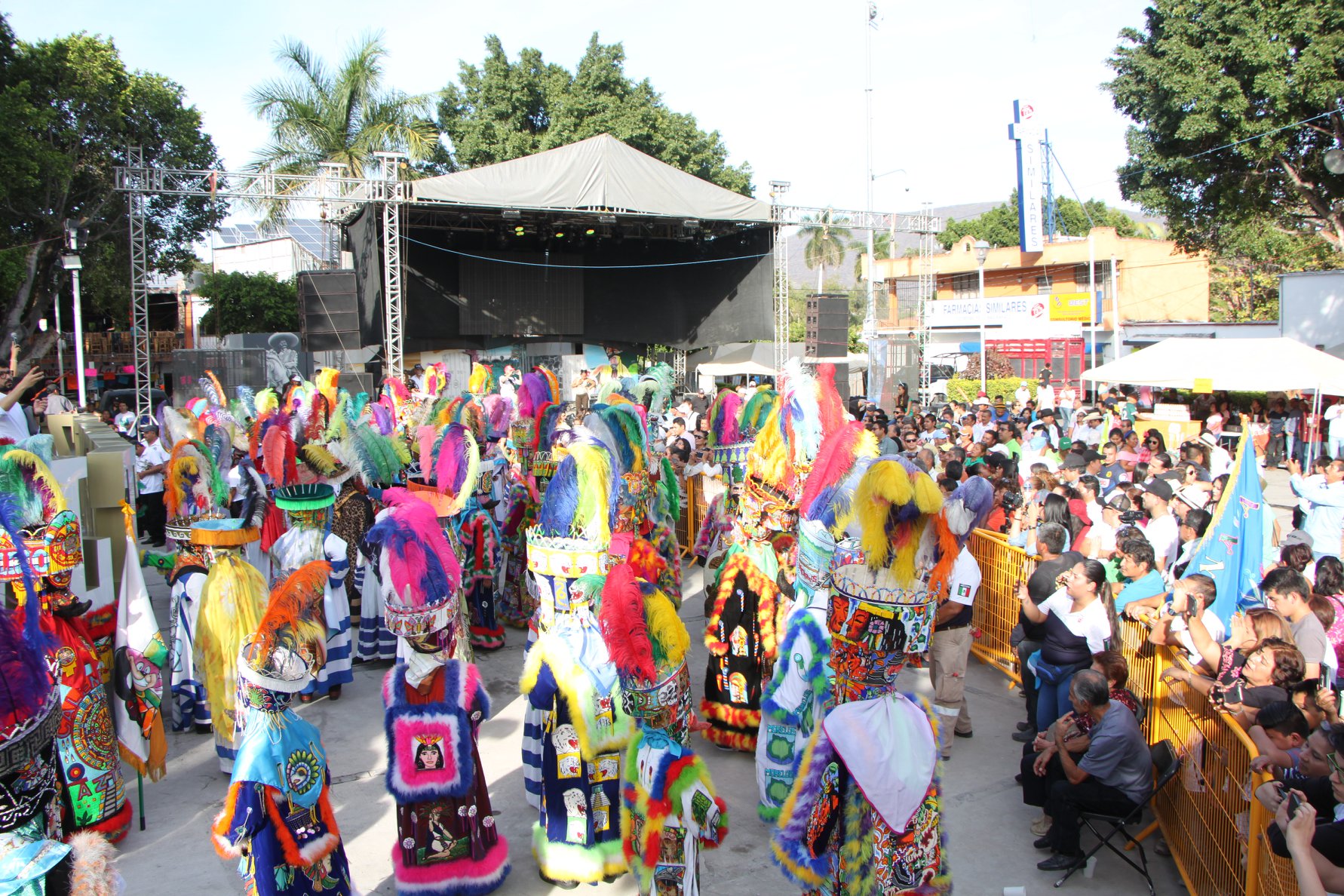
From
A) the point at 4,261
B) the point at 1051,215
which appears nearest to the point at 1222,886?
the point at 4,261

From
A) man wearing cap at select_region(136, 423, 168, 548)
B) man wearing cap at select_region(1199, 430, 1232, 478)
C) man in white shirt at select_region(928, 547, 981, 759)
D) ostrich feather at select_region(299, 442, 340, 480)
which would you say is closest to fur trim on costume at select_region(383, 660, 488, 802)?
ostrich feather at select_region(299, 442, 340, 480)

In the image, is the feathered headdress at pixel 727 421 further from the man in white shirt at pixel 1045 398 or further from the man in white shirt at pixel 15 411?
the man in white shirt at pixel 1045 398

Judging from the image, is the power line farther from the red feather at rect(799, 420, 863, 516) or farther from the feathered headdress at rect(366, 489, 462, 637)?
the feathered headdress at rect(366, 489, 462, 637)

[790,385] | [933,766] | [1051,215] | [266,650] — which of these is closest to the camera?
[933,766]

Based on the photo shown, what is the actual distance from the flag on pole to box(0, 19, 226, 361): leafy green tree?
15.5 meters

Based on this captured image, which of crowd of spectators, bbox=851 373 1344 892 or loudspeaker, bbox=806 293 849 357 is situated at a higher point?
loudspeaker, bbox=806 293 849 357

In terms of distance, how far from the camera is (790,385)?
5.87 meters

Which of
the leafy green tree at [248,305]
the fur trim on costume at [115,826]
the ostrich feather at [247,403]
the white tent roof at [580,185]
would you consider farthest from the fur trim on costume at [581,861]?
the leafy green tree at [248,305]

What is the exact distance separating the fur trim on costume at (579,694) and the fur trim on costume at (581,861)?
1.49 feet

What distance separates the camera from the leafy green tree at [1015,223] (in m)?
44.6

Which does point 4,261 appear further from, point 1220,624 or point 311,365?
point 1220,624

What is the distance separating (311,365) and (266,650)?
728 inches

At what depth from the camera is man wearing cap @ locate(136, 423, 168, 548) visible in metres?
10.8

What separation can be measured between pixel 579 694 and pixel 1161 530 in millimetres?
4954
